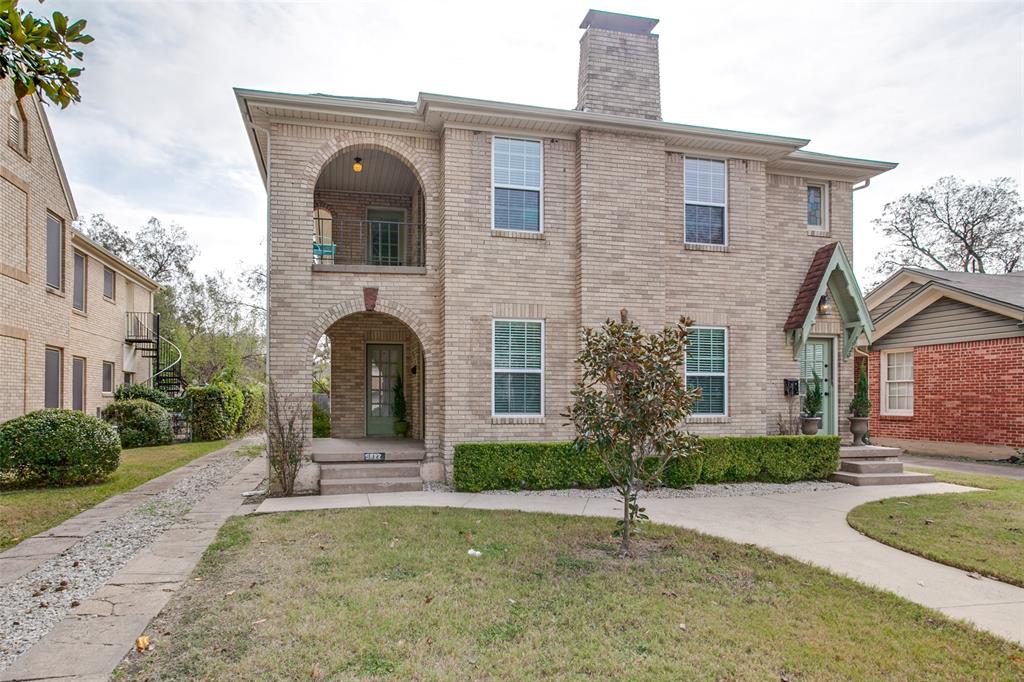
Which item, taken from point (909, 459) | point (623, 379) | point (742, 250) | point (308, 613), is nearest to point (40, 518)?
point (308, 613)

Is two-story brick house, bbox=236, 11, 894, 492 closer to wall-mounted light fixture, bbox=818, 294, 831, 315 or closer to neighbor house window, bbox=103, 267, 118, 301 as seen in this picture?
wall-mounted light fixture, bbox=818, 294, 831, 315

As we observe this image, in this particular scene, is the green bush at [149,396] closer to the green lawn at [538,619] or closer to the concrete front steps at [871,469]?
the green lawn at [538,619]

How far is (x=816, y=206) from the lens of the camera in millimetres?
13203

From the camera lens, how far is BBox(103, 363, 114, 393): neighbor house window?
21.0m

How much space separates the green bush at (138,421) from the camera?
18172 millimetres

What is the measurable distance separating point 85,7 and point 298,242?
4.12 meters

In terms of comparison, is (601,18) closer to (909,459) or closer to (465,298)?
(465,298)

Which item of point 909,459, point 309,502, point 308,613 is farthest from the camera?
point 909,459

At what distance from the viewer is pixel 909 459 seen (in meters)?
15.3

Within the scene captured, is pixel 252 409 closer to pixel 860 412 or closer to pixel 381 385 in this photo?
pixel 381 385

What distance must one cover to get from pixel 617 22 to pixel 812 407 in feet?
28.1

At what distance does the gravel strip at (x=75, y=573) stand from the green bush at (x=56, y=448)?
1.94 metres

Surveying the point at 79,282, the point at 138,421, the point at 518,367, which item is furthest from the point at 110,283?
the point at 518,367

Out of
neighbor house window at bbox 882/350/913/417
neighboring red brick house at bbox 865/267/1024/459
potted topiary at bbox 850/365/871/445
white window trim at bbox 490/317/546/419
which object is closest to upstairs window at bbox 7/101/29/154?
white window trim at bbox 490/317/546/419
